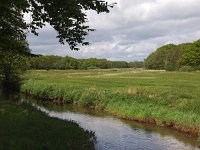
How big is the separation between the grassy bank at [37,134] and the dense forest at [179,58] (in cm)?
9739

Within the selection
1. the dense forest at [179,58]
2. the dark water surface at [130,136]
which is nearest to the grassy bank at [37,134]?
the dark water surface at [130,136]

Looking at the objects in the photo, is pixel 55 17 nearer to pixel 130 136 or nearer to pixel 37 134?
pixel 37 134

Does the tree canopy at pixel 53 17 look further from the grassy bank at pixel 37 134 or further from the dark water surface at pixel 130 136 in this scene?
the dark water surface at pixel 130 136

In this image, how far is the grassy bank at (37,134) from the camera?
56.2ft

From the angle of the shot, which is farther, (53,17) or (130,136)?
(130,136)

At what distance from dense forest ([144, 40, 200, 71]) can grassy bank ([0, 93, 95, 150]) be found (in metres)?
97.4

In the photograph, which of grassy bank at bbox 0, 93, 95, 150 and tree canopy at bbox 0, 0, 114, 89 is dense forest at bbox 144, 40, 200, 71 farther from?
tree canopy at bbox 0, 0, 114, 89

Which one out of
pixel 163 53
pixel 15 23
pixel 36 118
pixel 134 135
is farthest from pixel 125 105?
pixel 163 53

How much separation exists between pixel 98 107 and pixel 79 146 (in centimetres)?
2285

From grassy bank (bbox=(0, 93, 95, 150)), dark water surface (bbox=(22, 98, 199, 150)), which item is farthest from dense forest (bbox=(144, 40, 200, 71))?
grassy bank (bbox=(0, 93, 95, 150))

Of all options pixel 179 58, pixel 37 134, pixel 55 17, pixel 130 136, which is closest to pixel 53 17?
pixel 55 17

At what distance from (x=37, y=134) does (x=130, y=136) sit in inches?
367

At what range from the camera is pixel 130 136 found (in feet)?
91.0

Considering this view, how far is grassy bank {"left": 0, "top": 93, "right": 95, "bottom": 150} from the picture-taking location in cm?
1712
